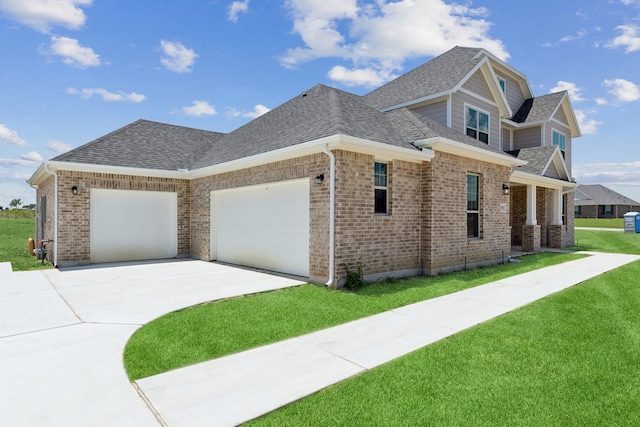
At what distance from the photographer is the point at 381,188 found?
367 inches

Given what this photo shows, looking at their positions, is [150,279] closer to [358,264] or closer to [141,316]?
[141,316]

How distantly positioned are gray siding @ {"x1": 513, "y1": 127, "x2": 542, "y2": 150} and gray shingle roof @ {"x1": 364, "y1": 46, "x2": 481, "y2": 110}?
6392mm

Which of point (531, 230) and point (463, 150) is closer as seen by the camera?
point (463, 150)

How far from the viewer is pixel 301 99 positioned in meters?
13.3

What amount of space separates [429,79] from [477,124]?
281 centimetres

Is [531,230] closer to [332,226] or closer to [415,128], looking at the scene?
[415,128]

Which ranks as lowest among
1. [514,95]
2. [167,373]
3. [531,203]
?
[167,373]

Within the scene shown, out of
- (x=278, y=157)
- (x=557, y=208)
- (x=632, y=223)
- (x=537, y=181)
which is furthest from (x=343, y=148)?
(x=632, y=223)

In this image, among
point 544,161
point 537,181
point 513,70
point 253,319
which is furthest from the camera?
point 513,70

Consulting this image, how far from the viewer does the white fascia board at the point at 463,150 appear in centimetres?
972

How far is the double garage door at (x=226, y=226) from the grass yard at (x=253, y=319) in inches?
82.5

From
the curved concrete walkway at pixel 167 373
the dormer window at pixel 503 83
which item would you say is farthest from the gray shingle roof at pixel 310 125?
the dormer window at pixel 503 83

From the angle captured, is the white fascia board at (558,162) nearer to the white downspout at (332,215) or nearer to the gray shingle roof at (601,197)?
the white downspout at (332,215)

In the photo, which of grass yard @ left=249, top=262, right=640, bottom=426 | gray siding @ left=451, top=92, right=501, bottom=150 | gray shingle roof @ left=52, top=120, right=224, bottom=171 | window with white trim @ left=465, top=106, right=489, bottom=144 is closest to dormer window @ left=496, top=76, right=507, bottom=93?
gray siding @ left=451, top=92, right=501, bottom=150
